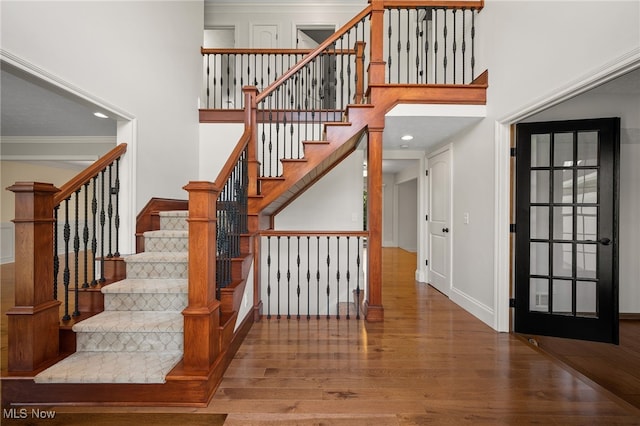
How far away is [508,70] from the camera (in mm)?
2818

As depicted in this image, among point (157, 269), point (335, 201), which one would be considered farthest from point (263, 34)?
point (157, 269)

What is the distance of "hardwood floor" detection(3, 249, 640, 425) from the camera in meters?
1.73

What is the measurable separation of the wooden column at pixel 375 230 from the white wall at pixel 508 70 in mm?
1135

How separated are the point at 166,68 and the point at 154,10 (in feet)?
1.94

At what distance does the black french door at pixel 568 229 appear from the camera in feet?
8.77

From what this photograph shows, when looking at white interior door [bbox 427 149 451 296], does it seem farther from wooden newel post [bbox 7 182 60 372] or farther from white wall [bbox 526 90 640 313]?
wooden newel post [bbox 7 182 60 372]

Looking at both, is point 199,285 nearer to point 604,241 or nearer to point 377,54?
point 377,54

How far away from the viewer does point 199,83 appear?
4.50 m

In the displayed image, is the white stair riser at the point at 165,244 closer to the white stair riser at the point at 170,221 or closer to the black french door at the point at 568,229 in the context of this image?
the white stair riser at the point at 170,221

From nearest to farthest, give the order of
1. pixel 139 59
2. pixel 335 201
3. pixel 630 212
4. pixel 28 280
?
pixel 28 280
pixel 139 59
pixel 630 212
pixel 335 201

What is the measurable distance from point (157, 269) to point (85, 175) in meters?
0.95

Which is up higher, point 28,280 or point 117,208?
point 117,208

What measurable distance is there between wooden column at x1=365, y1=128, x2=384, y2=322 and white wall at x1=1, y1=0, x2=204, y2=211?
248 centimetres

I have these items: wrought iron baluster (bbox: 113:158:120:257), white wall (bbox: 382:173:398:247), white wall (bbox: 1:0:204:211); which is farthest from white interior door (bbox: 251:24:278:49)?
white wall (bbox: 382:173:398:247)
